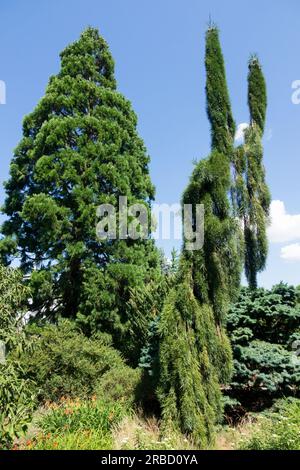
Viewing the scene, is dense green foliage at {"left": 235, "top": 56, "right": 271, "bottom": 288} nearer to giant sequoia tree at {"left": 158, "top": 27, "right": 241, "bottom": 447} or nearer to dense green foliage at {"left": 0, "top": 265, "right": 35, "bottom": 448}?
giant sequoia tree at {"left": 158, "top": 27, "right": 241, "bottom": 447}

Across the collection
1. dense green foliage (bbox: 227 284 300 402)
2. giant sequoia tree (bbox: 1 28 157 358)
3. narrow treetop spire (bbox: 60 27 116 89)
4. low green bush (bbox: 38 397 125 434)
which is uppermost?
narrow treetop spire (bbox: 60 27 116 89)

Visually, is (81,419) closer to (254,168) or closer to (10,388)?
(10,388)

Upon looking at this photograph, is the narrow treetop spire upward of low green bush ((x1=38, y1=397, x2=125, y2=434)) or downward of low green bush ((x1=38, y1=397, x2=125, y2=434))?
upward

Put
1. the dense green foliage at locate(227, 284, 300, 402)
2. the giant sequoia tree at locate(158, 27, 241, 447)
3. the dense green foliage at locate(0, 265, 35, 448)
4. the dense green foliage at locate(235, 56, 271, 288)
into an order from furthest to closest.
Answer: the dense green foliage at locate(235, 56, 271, 288) → the dense green foliage at locate(227, 284, 300, 402) → the giant sequoia tree at locate(158, 27, 241, 447) → the dense green foliage at locate(0, 265, 35, 448)

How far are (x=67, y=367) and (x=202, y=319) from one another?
354cm

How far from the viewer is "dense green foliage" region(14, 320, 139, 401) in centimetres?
753

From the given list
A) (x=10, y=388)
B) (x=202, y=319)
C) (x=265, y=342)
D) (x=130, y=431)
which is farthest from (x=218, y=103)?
(x=10, y=388)

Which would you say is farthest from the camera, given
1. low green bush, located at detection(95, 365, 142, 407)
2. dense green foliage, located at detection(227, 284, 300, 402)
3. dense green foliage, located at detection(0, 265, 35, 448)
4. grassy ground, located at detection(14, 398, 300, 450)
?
low green bush, located at detection(95, 365, 142, 407)

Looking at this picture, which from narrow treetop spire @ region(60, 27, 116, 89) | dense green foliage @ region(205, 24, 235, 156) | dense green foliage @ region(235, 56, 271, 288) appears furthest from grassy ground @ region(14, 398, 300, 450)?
narrow treetop spire @ region(60, 27, 116, 89)

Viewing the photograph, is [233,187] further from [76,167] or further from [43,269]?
[43,269]

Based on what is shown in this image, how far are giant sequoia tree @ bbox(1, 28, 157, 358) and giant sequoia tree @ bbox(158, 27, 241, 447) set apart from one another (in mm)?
4712

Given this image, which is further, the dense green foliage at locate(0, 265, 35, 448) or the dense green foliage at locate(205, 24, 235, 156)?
the dense green foliage at locate(205, 24, 235, 156)

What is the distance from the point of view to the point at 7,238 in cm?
1154

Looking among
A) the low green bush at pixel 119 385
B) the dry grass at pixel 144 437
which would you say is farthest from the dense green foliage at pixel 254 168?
the dry grass at pixel 144 437
